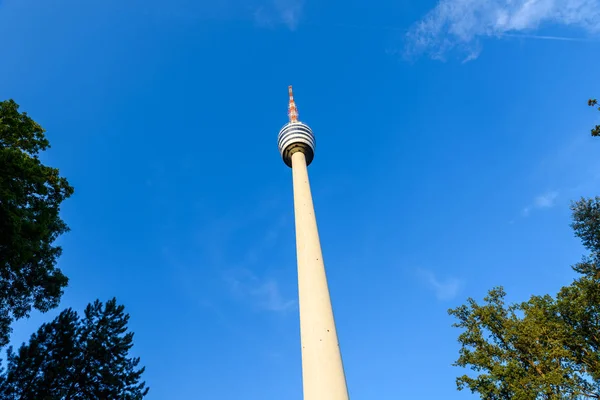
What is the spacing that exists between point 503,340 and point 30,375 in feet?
109

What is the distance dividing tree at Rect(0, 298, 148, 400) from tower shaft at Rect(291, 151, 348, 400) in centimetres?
1240

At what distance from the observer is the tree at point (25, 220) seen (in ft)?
62.6

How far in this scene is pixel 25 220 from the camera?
2036cm

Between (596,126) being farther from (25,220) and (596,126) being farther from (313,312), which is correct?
(25,220)

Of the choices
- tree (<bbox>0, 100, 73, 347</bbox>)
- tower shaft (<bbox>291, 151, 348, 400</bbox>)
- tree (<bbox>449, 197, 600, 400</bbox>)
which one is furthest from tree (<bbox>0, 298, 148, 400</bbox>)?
tree (<bbox>449, 197, 600, 400</bbox>)

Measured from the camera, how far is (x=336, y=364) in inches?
1029

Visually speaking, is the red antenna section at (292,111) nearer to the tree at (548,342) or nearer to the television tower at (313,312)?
the television tower at (313,312)

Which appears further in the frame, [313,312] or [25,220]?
[313,312]

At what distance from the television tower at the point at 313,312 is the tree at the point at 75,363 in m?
12.5

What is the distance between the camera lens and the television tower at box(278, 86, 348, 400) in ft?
82.8

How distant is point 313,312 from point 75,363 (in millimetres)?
15955

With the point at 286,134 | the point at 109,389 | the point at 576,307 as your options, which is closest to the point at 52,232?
the point at 109,389

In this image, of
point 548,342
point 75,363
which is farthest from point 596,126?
point 75,363

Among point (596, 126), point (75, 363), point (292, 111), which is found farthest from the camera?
point (292, 111)
